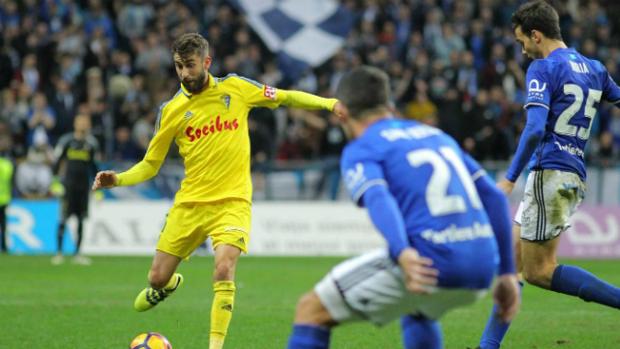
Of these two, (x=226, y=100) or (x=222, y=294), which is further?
(x=226, y=100)

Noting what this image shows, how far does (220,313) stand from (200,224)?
96 cm

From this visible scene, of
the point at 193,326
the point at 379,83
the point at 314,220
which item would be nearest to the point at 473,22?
the point at 314,220

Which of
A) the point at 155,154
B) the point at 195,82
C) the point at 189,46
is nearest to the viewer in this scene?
the point at 189,46

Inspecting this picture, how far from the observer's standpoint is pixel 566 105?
798cm

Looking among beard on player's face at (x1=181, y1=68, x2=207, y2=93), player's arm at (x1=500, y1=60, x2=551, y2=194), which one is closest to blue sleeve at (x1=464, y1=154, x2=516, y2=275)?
player's arm at (x1=500, y1=60, x2=551, y2=194)

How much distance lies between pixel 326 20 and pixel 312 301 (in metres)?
17.9

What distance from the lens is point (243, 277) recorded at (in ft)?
53.4

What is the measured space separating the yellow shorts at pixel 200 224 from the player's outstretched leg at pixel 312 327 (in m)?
3.32

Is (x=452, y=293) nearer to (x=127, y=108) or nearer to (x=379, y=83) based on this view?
(x=379, y=83)

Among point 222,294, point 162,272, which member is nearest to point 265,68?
point 162,272

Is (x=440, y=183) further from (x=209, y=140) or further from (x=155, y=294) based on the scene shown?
(x=155, y=294)

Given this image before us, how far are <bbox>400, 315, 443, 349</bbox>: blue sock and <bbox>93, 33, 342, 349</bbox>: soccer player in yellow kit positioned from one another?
3046 millimetres

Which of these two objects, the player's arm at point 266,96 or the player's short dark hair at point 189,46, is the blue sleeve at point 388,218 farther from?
the player's arm at point 266,96

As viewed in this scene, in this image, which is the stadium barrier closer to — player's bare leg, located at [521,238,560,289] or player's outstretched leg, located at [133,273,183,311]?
player's outstretched leg, located at [133,273,183,311]
